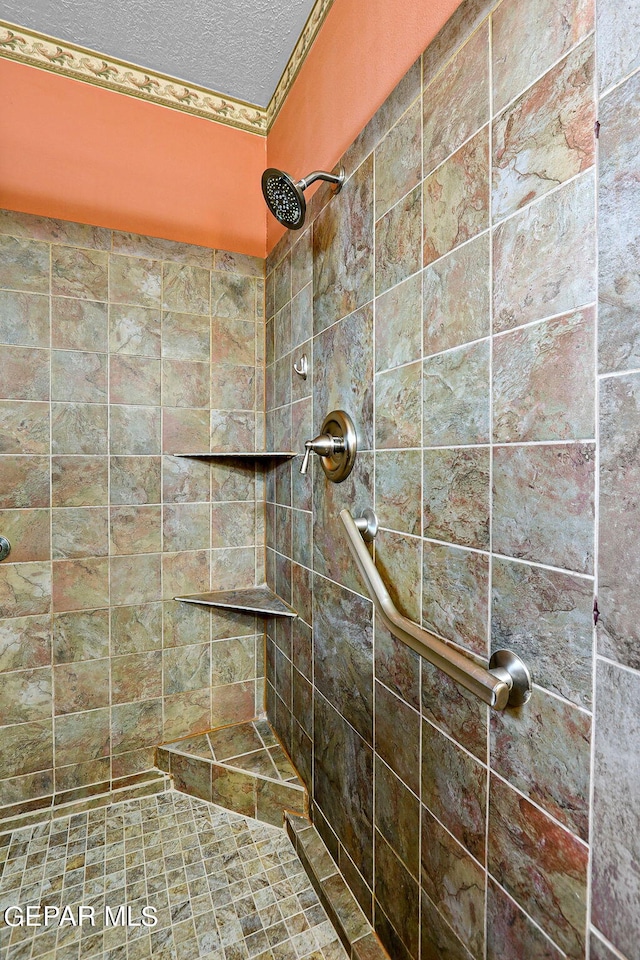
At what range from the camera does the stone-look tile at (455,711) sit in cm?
66

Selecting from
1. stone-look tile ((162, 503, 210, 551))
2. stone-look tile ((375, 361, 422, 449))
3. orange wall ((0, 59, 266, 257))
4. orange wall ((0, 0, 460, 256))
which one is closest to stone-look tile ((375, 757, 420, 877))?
stone-look tile ((375, 361, 422, 449))

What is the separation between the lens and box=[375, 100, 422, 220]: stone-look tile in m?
0.79

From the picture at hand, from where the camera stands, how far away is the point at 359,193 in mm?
984

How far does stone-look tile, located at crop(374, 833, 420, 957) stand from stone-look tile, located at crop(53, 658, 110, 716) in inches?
39.6

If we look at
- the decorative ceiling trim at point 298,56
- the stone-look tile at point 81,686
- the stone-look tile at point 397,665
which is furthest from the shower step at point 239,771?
the decorative ceiling trim at point 298,56

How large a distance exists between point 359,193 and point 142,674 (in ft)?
5.25

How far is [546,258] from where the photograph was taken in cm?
55

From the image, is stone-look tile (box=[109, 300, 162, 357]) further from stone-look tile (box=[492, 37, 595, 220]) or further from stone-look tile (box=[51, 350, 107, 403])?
stone-look tile (box=[492, 37, 595, 220])

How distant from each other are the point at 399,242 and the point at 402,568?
0.64m

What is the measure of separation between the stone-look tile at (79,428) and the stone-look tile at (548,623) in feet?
4.26

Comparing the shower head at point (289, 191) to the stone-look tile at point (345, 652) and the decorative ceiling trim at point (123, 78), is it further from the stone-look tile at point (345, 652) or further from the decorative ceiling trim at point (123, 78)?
the stone-look tile at point (345, 652)

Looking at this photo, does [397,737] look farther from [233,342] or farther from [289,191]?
[233,342]

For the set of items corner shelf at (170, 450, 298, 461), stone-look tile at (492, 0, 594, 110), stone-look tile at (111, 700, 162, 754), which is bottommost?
stone-look tile at (111, 700, 162, 754)

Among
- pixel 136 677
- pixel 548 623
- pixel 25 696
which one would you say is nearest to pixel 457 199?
pixel 548 623
